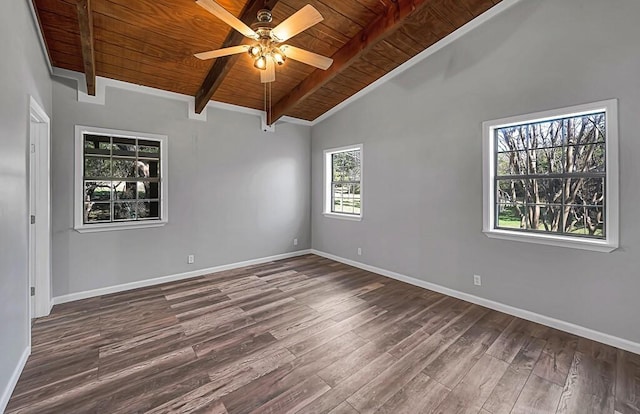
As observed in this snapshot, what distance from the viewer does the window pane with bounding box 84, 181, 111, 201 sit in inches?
146

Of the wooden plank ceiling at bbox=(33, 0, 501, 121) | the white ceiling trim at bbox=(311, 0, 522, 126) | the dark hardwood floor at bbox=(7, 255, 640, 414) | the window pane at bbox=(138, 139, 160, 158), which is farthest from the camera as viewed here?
the window pane at bbox=(138, 139, 160, 158)

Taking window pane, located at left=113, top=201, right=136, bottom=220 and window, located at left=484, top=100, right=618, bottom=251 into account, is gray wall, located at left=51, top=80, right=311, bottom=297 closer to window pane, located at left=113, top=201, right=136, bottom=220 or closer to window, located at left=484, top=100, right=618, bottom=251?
window pane, located at left=113, top=201, right=136, bottom=220

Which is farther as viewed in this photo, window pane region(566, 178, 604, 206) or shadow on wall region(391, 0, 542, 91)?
shadow on wall region(391, 0, 542, 91)

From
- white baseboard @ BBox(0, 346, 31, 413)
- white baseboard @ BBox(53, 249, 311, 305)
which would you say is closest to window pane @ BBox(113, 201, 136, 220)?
white baseboard @ BBox(53, 249, 311, 305)

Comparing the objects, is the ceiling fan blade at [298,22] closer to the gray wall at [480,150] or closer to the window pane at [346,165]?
the gray wall at [480,150]

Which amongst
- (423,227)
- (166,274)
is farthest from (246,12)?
(166,274)

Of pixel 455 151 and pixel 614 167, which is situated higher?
pixel 455 151

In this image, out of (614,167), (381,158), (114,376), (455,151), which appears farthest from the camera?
(381,158)

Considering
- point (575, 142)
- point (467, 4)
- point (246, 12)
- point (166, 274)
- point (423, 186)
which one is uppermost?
point (467, 4)

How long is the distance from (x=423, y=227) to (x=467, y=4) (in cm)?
277

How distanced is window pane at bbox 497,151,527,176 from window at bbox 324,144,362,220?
2.21m

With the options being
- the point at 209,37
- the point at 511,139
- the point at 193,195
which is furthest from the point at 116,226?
Answer: the point at 511,139

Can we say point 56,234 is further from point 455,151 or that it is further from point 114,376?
point 455,151

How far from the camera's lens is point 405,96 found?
168 inches
